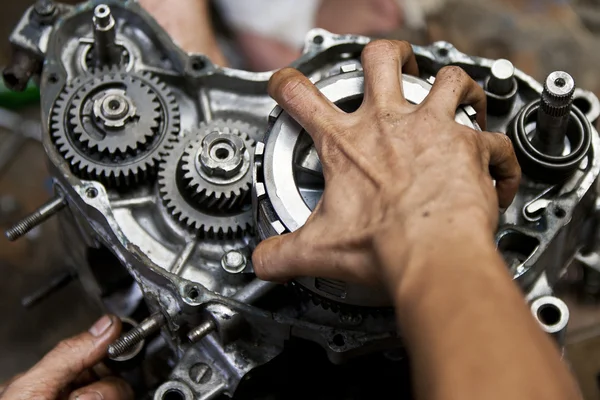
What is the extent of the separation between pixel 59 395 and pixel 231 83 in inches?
38.7

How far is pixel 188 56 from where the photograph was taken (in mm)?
2271

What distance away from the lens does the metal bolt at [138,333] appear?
203 centimetres

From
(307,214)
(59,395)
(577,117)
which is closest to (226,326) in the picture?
(307,214)

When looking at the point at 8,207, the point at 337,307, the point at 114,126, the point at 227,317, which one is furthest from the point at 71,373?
the point at 8,207

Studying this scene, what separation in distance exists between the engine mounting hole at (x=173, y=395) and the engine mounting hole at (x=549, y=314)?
36.6 inches

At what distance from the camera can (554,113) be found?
1.97 m

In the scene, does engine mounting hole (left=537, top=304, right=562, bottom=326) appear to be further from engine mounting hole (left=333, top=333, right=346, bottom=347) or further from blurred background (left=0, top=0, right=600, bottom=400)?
blurred background (left=0, top=0, right=600, bottom=400)

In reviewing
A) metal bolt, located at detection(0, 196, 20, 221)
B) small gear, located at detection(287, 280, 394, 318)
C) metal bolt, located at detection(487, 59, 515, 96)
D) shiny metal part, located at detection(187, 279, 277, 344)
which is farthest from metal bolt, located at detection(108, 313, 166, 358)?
metal bolt, located at detection(0, 196, 20, 221)

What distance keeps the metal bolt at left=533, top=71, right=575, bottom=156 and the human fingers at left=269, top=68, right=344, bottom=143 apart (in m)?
0.53

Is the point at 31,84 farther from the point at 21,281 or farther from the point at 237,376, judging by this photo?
the point at 237,376

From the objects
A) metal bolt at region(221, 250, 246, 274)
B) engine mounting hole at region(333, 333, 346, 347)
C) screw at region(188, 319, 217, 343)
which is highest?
metal bolt at region(221, 250, 246, 274)

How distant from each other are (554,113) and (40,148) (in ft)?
8.16

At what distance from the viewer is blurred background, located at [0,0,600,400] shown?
3316mm

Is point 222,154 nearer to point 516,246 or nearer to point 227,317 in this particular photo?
point 227,317
